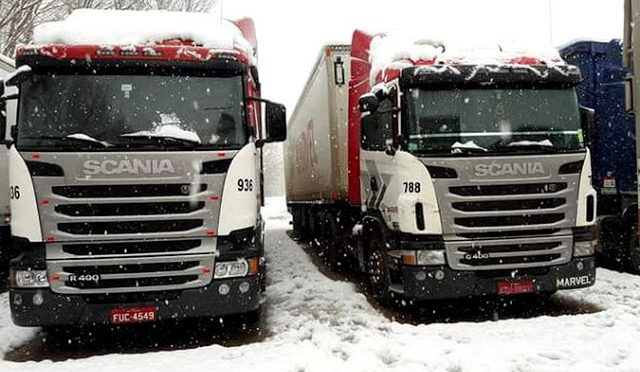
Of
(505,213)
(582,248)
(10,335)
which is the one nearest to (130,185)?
(10,335)

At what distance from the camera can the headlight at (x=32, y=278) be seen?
19.1ft

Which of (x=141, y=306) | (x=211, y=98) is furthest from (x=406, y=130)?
(x=141, y=306)

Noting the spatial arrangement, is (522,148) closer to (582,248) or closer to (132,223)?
(582,248)

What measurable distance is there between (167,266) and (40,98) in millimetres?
2147

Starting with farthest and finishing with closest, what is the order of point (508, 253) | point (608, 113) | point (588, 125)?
1. point (608, 113)
2. point (588, 125)
3. point (508, 253)

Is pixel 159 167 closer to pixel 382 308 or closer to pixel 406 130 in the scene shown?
pixel 406 130

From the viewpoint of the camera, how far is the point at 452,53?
7.39m

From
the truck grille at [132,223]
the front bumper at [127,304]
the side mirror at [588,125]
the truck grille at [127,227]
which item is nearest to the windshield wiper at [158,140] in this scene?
the truck grille at [132,223]

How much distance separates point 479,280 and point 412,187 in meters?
1.33

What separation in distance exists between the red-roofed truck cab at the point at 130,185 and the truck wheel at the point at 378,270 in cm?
204

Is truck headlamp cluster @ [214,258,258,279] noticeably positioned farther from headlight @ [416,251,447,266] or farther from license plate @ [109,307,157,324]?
headlight @ [416,251,447,266]

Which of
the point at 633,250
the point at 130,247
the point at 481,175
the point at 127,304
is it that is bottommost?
the point at 633,250

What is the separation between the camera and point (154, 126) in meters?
6.08

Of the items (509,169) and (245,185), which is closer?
(245,185)
